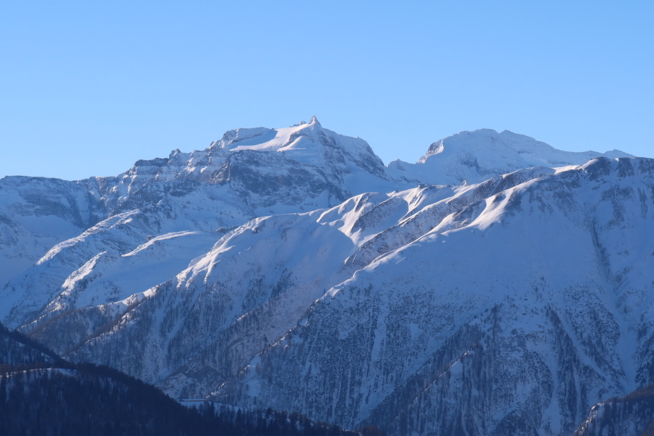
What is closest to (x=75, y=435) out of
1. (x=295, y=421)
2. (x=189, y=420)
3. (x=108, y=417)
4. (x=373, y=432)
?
(x=108, y=417)

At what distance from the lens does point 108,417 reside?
563 feet

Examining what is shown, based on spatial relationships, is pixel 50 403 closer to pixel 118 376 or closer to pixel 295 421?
pixel 118 376

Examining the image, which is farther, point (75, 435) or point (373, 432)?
point (373, 432)

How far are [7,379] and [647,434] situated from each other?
313ft

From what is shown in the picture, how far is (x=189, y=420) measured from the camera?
182000mm

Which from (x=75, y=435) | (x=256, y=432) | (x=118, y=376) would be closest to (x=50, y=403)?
(x=75, y=435)

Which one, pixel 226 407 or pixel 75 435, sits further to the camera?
pixel 226 407

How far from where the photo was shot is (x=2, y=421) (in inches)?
6467

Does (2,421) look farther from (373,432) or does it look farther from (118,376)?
(373,432)

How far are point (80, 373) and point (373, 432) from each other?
46070mm

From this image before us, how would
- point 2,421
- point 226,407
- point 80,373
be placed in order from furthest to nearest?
point 226,407 → point 80,373 → point 2,421

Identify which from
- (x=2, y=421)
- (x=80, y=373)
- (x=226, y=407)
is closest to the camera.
→ (x=2, y=421)

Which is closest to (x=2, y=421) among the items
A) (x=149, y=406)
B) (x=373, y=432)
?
(x=149, y=406)

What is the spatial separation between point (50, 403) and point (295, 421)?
125 feet
